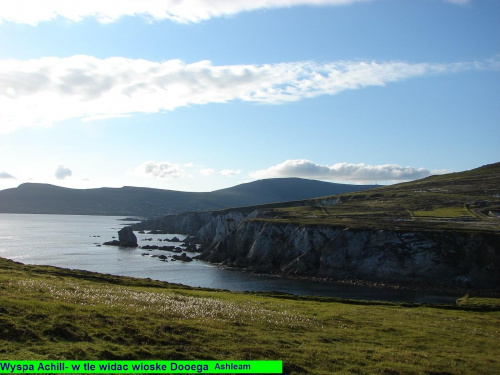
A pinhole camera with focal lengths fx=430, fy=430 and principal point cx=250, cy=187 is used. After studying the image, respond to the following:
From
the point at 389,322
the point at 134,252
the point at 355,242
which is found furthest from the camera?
the point at 134,252

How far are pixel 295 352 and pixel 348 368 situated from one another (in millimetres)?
2854

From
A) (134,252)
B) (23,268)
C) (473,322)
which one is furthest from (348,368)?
(134,252)

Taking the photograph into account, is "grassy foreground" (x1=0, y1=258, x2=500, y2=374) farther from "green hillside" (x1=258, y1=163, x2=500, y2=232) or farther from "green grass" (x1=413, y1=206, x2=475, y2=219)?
"green grass" (x1=413, y1=206, x2=475, y2=219)

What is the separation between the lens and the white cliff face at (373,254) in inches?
3479

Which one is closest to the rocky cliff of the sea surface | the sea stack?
the sea surface

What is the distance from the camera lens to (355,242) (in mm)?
101438

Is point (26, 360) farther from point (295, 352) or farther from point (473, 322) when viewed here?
point (473, 322)

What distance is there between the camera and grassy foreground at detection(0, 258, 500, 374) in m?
19.6

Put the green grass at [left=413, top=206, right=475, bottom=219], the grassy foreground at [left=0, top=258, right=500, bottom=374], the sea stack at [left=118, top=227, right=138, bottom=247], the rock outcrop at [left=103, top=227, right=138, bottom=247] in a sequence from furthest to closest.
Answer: the sea stack at [left=118, top=227, right=138, bottom=247], the rock outcrop at [left=103, top=227, right=138, bottom=247], the green grass at [left=413, top=206, right=475, bottom=219], the grassy foreground at [left=0, top=258, right=500, bottom=374]

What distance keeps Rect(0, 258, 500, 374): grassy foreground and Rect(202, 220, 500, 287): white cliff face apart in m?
57.5

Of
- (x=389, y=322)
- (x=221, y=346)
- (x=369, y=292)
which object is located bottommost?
(x=369, y=292)

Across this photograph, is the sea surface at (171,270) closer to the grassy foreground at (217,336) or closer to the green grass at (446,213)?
the grassy foreground at (217,336)

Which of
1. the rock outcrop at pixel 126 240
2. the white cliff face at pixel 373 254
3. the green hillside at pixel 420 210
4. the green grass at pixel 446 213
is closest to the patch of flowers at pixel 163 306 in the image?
the white cliff face at pixel 373 254

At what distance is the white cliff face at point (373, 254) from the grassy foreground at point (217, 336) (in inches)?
2262
